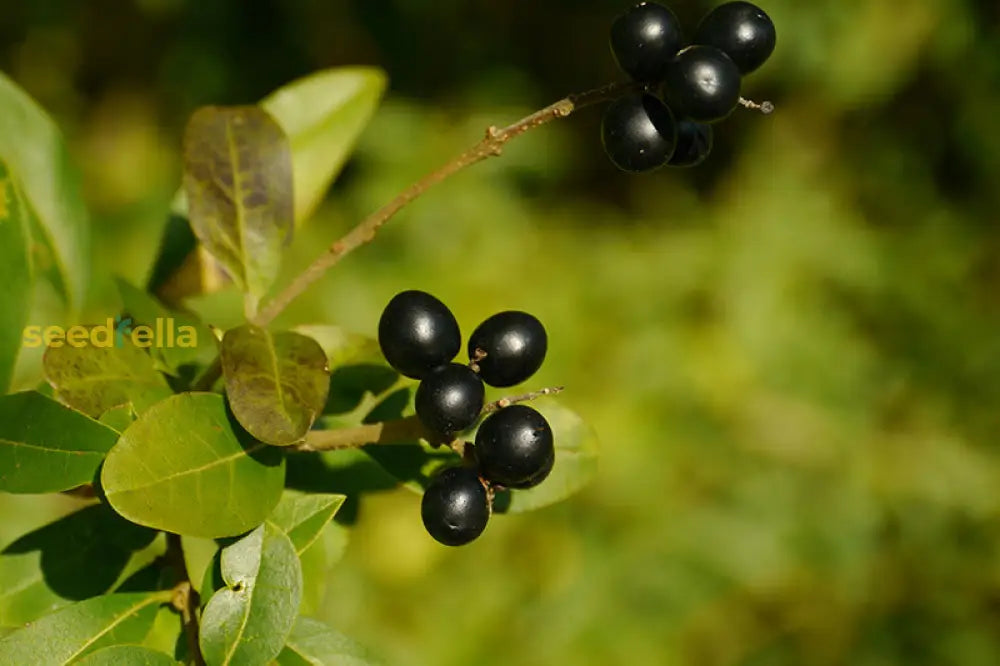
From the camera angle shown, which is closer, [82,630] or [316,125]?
[82,630]

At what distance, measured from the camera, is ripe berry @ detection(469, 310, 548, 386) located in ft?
3.22

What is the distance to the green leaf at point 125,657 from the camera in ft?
2.97

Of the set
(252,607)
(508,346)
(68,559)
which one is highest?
(508,346)

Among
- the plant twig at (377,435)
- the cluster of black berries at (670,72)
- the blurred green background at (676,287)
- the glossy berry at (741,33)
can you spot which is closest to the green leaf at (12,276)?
the plant twig at (377,435)

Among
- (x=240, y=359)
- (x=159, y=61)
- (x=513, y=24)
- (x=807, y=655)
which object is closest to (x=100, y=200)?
(x=159, y=61)

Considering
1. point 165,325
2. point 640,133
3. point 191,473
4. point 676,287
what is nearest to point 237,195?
point 165,325

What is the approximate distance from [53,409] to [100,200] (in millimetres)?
3118

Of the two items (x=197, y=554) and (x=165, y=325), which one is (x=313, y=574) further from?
(x=165, y=325)

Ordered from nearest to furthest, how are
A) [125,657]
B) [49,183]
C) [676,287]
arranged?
[125,657]
[49,183]
[676,287]

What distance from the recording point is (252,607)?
93 cm

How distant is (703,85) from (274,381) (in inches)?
18.8

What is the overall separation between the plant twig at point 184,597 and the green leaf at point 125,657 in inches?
2.4

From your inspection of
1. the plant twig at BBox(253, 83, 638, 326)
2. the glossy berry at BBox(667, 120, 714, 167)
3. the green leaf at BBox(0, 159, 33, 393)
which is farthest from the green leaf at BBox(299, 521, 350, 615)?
the glossy berry at BBox(667, 120, 714, 167)

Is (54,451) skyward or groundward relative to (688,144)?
groundward
